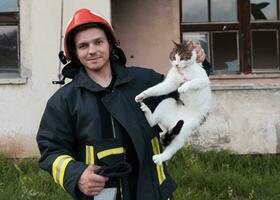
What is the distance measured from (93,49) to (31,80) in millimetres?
4268

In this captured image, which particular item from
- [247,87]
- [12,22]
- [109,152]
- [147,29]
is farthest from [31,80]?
[109,152]

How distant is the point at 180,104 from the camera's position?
8.21 feet

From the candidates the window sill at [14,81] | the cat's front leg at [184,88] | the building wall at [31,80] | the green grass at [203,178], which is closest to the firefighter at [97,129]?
the cat's front leg at [184,88]

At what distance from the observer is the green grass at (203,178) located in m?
5.26

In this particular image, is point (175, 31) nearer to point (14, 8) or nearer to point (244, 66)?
point (244, 66)

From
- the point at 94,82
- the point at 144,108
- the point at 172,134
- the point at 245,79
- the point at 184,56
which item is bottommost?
the point at 172,134

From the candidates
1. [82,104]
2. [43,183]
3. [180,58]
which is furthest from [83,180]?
[43,183]

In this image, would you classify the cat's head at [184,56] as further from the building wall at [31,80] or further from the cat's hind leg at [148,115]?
the building wall at [31,80]

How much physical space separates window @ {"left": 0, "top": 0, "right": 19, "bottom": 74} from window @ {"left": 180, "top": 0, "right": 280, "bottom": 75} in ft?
7.75

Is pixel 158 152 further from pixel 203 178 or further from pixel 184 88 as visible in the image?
pixel 203 178

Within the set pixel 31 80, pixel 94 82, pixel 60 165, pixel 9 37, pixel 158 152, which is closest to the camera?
pixel 60 165

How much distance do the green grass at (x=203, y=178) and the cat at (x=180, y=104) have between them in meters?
2.78

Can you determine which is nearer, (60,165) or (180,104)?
(60,165)

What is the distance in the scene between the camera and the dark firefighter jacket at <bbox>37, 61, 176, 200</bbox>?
237 centimetres
